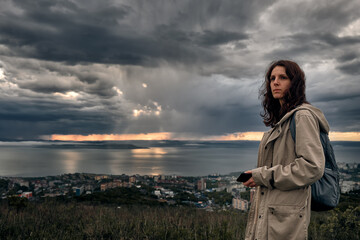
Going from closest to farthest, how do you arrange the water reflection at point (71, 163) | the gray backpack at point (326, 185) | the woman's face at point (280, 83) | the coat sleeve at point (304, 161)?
the coat sleeve at point (304, 161), the gray backpack at point (326, 185), the woman's face at point (280, 83), the water reflection at point (71, 163)

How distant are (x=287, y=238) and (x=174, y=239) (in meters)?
3.02

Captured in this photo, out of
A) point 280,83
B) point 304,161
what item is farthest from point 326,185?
point 280,83

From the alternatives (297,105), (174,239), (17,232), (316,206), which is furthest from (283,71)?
(17,232)

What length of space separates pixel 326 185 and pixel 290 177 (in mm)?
313

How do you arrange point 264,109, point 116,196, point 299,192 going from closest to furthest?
1. point 299,192
2. point 264,109
3. point 116,196

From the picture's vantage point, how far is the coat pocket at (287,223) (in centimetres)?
158

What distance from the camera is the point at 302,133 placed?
1568 millimetres

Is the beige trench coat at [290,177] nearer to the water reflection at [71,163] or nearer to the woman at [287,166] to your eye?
the woman at [287,166]

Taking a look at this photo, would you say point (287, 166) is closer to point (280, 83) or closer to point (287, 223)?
point (287, 223)

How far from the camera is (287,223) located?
5.26ft

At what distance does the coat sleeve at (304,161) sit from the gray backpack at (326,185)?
94 millimetres

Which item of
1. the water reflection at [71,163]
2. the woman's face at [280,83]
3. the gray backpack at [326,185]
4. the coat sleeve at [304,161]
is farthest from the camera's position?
the water reflection at [71,163]

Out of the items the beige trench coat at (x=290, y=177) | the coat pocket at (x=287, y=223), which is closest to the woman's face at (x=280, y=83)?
the beige trench coat at (x=290, y=177)

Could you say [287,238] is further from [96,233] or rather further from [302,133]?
[96,233]
